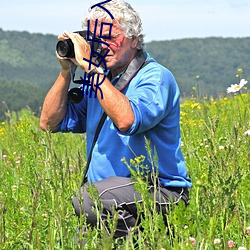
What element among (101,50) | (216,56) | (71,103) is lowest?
(216,56)

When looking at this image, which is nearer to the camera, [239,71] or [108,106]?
[108,106]

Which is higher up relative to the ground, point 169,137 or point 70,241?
point 169,137

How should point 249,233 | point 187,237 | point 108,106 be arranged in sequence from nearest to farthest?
point 187,237 < point 249,233 < point 108,106

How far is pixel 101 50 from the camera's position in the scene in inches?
140

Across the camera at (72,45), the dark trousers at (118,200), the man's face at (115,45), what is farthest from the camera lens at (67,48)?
the dark trousers at (118,200)

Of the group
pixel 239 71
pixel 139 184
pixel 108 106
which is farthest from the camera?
pixel 239 71

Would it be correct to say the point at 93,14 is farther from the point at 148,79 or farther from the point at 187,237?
the point at 187,237

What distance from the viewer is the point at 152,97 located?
3.38 meters

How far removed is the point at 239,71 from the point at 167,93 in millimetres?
3595

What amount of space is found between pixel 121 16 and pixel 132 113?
631mm

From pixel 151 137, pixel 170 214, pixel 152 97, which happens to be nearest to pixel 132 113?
pixel 152 97

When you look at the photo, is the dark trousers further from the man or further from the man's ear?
the man's ear

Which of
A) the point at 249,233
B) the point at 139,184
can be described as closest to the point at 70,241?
the point at 139,184

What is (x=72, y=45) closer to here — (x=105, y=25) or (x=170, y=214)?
(x=105, y=25)
